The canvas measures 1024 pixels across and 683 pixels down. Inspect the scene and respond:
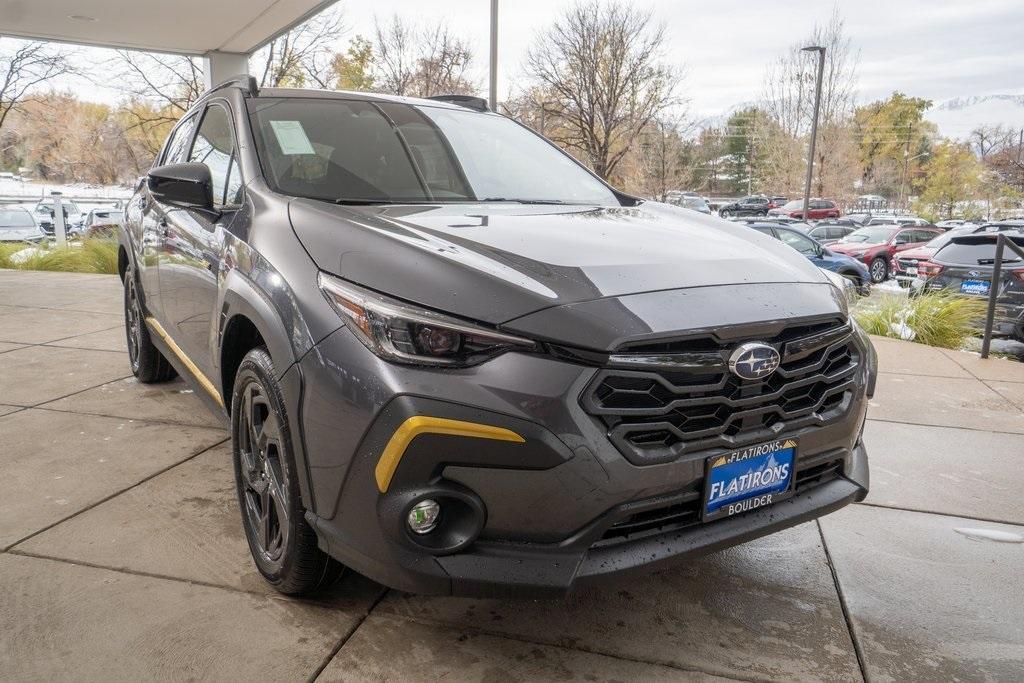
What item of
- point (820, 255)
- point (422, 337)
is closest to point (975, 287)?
point (820, 255)

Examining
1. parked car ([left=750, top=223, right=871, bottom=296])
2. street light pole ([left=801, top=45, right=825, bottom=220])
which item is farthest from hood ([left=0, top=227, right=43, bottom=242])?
street light pole ([left=801, top=45, right=825, bottom=220])

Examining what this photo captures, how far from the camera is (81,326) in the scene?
7.00 m

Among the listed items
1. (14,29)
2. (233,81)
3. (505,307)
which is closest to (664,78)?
(14,29)

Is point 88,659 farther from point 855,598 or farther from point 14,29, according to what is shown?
point 14,29

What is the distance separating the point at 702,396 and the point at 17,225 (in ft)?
70.4

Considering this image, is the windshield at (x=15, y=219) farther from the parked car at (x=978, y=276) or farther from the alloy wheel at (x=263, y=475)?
the alloy wheel at (x=263, y=475)

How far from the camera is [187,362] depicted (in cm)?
347

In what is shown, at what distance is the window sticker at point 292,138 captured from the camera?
9.60 ft

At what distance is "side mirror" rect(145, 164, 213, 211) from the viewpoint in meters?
2.85

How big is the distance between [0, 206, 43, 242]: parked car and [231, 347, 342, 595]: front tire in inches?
758

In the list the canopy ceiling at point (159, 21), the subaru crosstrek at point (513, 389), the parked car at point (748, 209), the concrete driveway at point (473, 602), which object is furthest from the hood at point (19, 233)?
the parked car at point (748, 209)

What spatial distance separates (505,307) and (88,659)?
1.54 meters

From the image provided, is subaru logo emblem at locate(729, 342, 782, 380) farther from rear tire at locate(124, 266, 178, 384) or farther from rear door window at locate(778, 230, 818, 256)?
rear door window at locate(778, 230, 818, 256)

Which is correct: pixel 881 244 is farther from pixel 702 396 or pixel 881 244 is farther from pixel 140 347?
pixel 702 396
